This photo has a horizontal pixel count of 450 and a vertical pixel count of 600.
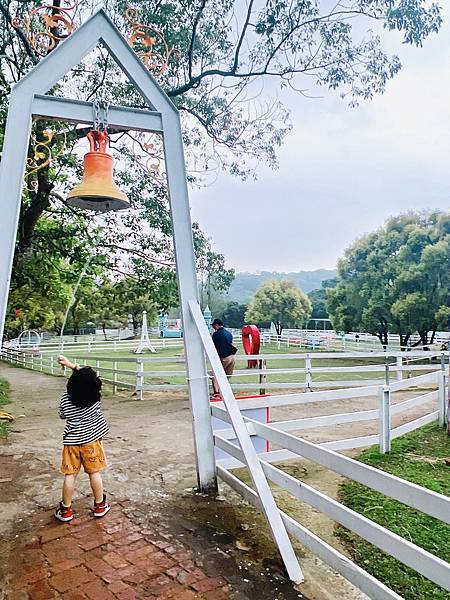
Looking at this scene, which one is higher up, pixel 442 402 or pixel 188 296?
pixel 188 296

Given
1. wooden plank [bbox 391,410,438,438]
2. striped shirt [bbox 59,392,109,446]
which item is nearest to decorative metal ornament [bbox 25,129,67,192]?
striped shirt [bbox 59,392,109,446]

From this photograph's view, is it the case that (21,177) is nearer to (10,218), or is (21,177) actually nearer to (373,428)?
(10,218)

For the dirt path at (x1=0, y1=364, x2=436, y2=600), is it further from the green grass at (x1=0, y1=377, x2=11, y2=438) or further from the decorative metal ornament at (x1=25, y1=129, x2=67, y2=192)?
the decorative metal ornament at (x1=25, y1=129, x2=67, y2=192)

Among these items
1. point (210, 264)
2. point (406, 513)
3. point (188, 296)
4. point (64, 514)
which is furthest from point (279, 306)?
point (64, 514)

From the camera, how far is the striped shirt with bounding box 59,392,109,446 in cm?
362

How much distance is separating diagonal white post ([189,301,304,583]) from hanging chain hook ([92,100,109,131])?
1.62 m

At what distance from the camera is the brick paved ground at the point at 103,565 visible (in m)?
2.53

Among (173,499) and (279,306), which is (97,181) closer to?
(173,499)

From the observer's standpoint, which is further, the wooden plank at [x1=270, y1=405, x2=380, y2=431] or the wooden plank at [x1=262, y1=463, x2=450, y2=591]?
the wooden plank at [x1=270, y1=405, x2=380, y2=431]

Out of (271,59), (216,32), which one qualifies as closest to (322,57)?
(271,59)

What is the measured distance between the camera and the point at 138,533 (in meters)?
3.23

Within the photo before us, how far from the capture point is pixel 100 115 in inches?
135

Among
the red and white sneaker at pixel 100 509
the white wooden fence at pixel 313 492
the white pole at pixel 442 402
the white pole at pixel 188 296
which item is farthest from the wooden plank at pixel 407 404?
the red and white sneaker at pixel 100 509

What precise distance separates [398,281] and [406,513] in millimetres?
18131
